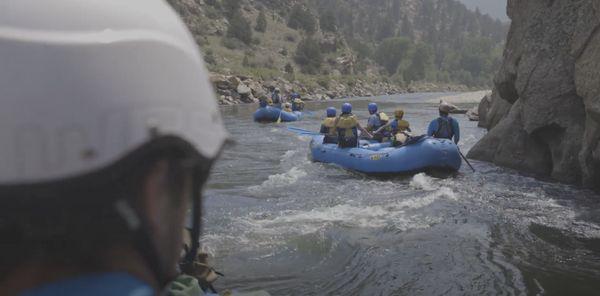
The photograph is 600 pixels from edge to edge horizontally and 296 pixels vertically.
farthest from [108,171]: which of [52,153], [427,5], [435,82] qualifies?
[427,5]

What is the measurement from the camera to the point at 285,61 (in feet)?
195

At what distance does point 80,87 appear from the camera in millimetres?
832

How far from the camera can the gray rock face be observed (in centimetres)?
811

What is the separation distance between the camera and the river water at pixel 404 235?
16.0ft

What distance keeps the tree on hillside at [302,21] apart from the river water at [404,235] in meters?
63.2

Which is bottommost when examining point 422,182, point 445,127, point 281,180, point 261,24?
point 261,24

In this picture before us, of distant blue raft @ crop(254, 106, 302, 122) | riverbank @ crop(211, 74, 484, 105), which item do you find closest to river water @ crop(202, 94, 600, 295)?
distant blue raft @ crop(254, 106, 302, 122)

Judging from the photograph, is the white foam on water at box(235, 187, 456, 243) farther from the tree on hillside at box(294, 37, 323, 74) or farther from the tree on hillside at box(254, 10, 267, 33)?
the tree on hillside at box(254, 10, 267, 33)

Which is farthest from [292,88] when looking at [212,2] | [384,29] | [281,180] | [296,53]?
[384,29]

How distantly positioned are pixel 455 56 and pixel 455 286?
135901 mm

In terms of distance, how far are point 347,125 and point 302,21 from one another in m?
63.2

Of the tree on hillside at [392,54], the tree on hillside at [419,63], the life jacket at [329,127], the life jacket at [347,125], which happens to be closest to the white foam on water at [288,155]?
the life jacket at [329,127]

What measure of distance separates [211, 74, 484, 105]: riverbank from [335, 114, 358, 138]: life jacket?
61.4 feet

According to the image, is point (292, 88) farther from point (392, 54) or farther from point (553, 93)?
point (392, 54)
